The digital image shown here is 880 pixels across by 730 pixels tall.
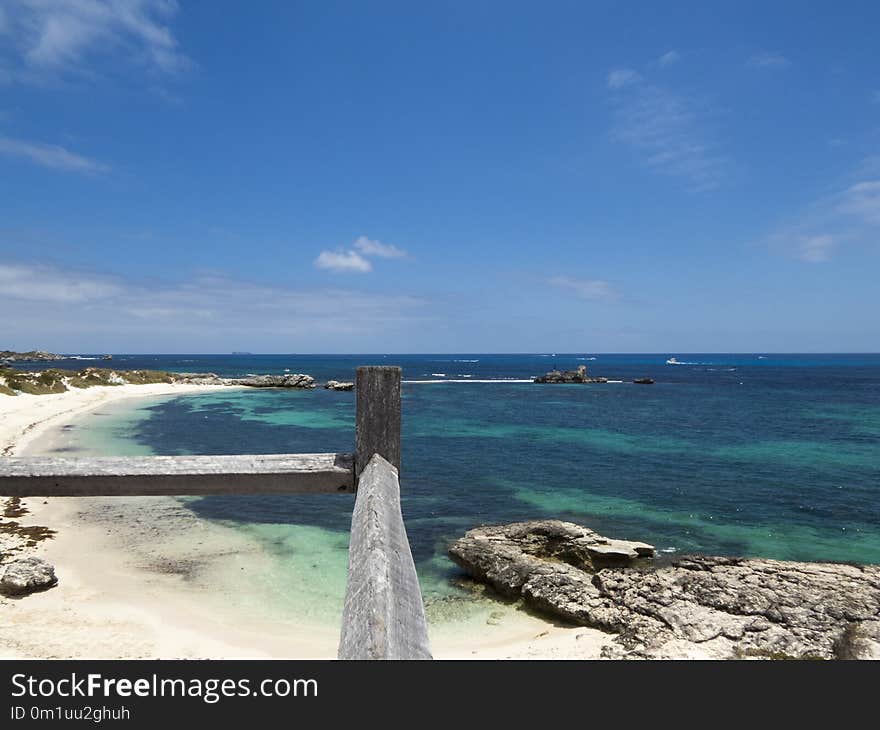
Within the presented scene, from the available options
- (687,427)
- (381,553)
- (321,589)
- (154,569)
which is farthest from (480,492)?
(687,427)

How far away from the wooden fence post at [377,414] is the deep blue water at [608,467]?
976cm

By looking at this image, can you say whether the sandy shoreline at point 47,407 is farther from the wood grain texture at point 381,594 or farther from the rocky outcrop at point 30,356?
the rocky outcrop at point 30,356

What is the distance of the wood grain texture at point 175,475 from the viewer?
3264 mm

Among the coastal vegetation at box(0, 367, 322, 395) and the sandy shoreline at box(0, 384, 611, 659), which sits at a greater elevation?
the coastal vegetation at box(0, 367, 322, 395)

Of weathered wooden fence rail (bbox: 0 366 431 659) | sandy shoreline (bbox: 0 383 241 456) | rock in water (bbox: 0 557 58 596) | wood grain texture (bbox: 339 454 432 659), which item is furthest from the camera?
sandy shoreline (bbox: 0 383 241 456)

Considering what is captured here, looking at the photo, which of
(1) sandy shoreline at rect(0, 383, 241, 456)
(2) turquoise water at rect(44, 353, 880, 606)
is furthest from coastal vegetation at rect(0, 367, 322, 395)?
(2) turquoise water at rect(44, 353, 880, 606)

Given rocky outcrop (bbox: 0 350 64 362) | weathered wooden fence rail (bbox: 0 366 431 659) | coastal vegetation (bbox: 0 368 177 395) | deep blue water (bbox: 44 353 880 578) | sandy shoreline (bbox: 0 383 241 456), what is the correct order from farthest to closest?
rocky outcrop (bbox: 0 350 64 362) < coastal vegetation (bbox: 0 368 177 395) < sandy shoreline (bbox: 0 383 241 456) < deep blue water (bbox: 44 353 880 578) < weathered wooden fence rail (bbox: 0 366 431 659)

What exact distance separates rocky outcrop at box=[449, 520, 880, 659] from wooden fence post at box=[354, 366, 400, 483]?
7.27m

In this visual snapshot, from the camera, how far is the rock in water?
9.67 m

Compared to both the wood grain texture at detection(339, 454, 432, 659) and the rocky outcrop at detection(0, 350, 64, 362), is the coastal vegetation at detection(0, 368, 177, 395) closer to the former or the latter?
the wood grain texture at detection(339, 454, 432, 659)

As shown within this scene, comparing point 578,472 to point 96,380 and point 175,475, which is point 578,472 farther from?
point 96,380

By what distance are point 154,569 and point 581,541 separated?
1054 centimetres

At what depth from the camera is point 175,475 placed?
334cm
